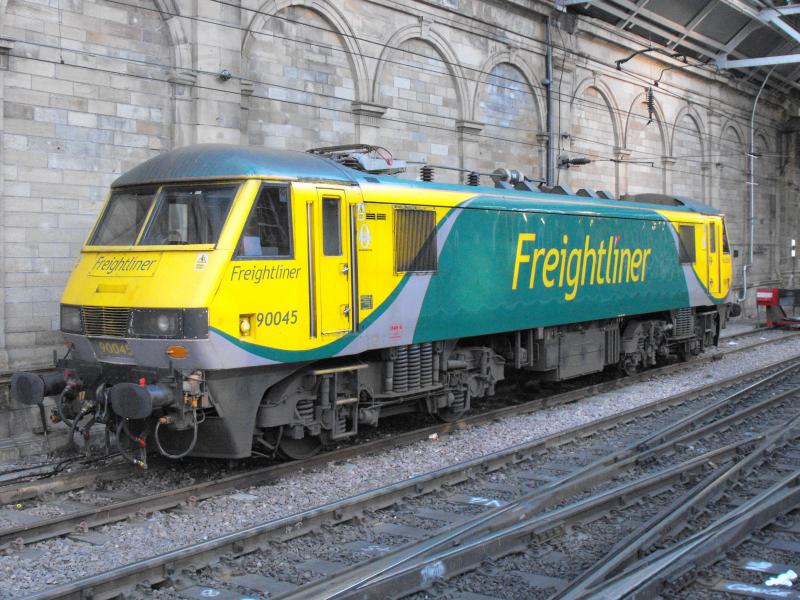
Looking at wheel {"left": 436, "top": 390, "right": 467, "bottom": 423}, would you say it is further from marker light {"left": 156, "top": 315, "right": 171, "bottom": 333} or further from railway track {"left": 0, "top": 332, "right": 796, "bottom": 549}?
marker light {"left": 156, "top": 315, "right": 171, "bottom": 333}

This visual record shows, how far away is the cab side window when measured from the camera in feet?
26.1

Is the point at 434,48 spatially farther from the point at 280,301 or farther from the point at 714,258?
the point at 280,301

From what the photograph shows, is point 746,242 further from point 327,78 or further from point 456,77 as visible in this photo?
point 327,78

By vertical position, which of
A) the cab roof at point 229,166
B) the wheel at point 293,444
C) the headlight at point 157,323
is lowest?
the wheel at point 293,444

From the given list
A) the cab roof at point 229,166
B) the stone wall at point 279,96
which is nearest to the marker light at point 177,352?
the cab roof at point 229,166

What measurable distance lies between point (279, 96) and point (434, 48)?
4.98 m

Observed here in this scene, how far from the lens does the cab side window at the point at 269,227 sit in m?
7.96

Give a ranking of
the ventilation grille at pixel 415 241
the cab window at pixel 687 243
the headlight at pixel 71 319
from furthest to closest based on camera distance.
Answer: the cab window at pixel 687 243 → the ventilation grille at pixel 415 241 → the headlight at pixel 71 319

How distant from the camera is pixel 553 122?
22609mm

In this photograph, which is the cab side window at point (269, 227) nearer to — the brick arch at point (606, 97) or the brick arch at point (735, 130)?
the brick arch at point (606, 97)

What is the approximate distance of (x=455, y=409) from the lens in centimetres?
1121

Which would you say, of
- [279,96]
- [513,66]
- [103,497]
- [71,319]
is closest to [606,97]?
[513,66]

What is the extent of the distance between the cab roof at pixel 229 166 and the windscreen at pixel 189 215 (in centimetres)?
13

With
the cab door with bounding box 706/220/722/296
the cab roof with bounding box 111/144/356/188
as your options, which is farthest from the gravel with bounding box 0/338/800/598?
the cab door with bounding box 706/220/722/296
